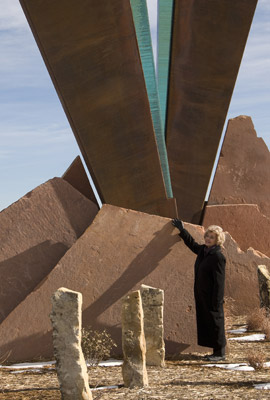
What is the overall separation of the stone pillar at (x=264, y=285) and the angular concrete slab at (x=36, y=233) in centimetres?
204

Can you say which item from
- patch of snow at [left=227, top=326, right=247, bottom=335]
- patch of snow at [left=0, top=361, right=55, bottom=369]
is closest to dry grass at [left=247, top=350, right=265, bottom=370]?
patch of snow at [left=0, top=361, right=55, bottom=369]

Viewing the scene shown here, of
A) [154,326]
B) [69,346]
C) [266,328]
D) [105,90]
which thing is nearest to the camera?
[69,346]

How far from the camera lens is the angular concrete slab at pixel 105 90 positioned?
745 centimetres

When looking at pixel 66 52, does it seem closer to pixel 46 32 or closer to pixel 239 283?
pixel 46 32

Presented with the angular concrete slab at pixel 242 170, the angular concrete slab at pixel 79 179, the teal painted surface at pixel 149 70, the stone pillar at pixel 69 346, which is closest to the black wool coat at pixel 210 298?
the stone pillar at pixel 69 346

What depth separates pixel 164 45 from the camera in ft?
31.7

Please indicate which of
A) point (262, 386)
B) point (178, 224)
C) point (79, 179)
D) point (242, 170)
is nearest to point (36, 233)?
point (79, 179)

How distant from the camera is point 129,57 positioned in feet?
25.3


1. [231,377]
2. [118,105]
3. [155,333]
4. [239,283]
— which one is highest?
[118,105]

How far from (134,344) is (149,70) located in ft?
15.0

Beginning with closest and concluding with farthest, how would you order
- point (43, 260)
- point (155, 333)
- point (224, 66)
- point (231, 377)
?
1. point (231, 377)
2. point (155, 333)
3. point (43, 260)
4. point (224, 66)

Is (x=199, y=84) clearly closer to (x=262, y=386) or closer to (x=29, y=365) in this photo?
(x=29, y=365)

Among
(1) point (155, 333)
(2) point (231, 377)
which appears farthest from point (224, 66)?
(2) point (231, 377)

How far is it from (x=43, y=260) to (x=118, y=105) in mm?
1971
